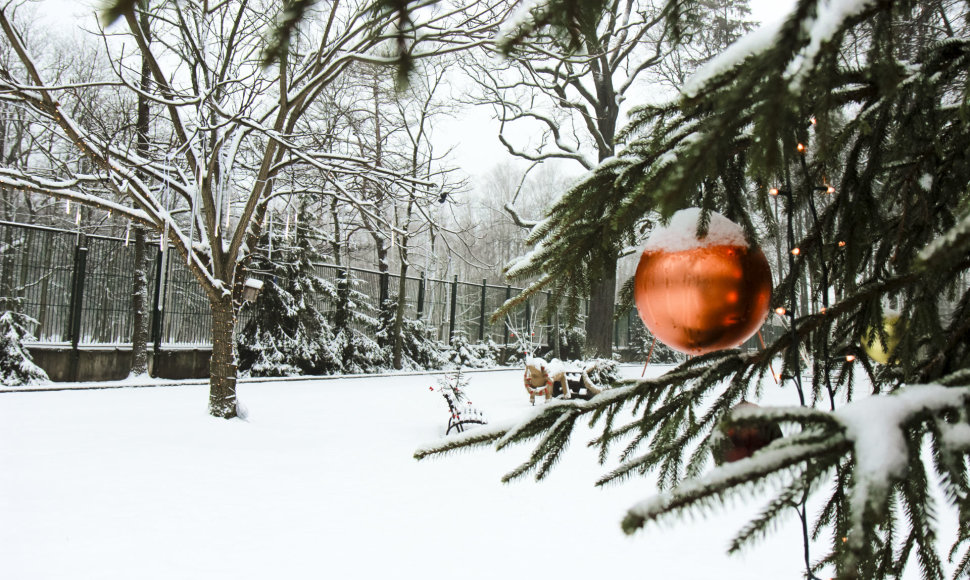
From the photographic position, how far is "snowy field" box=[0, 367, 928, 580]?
13.2 ft

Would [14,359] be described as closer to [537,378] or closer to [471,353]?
[537,378]

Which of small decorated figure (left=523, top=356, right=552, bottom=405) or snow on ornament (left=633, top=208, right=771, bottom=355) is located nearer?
snow on ornament (left=633, top=208, right=771, bottom=355)

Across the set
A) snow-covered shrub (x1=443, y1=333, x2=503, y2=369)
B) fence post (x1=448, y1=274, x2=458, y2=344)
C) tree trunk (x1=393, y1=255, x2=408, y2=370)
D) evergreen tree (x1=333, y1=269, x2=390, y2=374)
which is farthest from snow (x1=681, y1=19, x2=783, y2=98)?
fence post (x1=448, y1=274, x2=458, y2=344)

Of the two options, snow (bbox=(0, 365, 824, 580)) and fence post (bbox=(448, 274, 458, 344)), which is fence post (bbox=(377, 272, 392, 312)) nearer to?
fence post (bbox=(448, 274, 458, 344))

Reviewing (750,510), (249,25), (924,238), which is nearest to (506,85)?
(249,25)

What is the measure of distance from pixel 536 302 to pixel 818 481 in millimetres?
26554

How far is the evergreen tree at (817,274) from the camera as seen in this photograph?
760 millimetres

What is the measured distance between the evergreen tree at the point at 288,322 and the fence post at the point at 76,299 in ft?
11.0

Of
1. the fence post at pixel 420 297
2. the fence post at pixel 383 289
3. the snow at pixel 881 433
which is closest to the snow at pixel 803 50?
the snow at pixel 881 433

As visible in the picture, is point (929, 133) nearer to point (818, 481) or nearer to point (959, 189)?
point (959, 189)

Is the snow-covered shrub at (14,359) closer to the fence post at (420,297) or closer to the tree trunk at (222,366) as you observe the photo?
the tree trunk at (222,366)

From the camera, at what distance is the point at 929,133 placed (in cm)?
195

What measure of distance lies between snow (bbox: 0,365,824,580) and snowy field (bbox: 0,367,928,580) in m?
0.02

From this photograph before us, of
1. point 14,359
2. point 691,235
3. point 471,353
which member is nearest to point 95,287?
point 14,359
